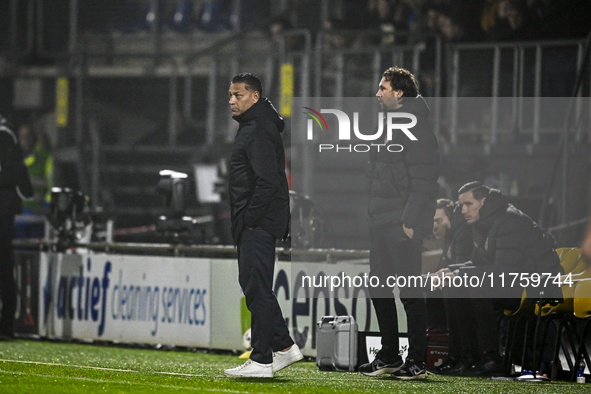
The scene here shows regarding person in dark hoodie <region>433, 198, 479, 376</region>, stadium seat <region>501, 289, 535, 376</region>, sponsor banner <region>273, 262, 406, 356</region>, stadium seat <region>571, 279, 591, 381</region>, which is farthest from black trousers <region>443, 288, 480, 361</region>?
stadium seat <region>571, 279, 591, 381</region>

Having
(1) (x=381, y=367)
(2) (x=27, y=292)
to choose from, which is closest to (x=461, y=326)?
(1) (x=381, y=367)

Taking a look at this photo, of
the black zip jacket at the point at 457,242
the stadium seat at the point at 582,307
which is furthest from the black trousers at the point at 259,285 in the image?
the stadium seat at the point at 582,307

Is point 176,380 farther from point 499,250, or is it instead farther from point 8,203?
point 8,203

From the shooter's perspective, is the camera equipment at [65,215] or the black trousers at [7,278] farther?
the camera equipment at [65,215]

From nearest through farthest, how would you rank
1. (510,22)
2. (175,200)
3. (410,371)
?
1. (410,371)
2. (175,200)
3. (510,22)

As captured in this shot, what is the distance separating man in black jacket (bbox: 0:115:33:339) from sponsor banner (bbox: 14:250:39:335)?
0.41 meters

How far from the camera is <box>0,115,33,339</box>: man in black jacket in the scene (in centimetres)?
862

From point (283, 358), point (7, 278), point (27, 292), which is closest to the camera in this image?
point (283, 358)

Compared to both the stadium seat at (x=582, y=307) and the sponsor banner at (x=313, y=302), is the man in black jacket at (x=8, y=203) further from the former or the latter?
the stadium seat at (x=582, y=307)

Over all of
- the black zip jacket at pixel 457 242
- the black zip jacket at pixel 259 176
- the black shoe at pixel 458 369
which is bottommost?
the black shoe at pixel 458 369

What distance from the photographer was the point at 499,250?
6926 millimetres

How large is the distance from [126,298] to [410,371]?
3547 millimetres

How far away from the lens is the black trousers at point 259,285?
5680 millimetres

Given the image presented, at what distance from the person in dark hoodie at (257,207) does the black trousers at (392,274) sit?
0.80 m
